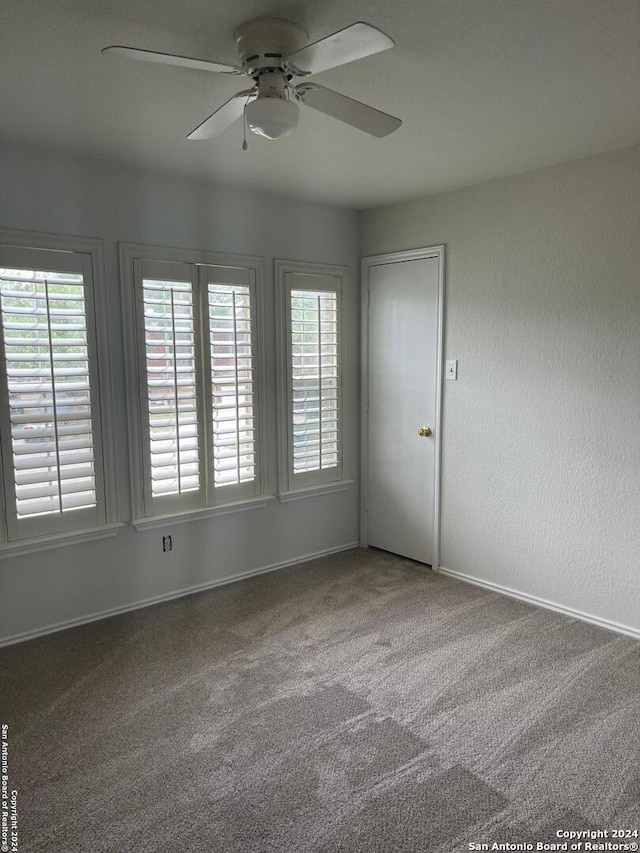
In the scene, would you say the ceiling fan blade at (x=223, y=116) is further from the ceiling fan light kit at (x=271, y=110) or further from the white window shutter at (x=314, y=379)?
the white window shutter at (x=314, y=379)

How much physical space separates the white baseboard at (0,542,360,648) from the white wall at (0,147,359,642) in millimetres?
22

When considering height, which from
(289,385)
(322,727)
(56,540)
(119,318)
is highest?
(119,318)

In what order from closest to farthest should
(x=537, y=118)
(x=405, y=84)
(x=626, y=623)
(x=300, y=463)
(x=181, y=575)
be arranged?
1. (x=405, y=84)
2. (x=537, y=118)
3. (x=626, y=623)
4. (x=181, y=575)
5. (x=300, y=463)

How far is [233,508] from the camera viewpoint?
3.72 m

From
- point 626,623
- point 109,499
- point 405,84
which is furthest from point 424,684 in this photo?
point 405,84

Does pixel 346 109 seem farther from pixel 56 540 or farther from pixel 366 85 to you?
pixel 56 540

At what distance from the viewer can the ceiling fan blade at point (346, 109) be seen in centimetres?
184

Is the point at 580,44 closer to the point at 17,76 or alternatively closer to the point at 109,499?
the point at 17,76

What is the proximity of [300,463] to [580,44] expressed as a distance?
279cm

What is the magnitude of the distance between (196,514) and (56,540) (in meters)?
0.79

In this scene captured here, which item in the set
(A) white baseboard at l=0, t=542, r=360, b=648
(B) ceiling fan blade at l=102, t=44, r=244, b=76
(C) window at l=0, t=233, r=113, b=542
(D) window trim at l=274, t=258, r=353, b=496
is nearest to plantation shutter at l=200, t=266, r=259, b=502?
(D) window trim at l=274, t=258, r=353, b=496

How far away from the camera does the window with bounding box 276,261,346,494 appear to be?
12.8 ft

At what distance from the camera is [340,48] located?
1.59 meters

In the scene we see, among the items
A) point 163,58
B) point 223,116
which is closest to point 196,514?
point 223,116
